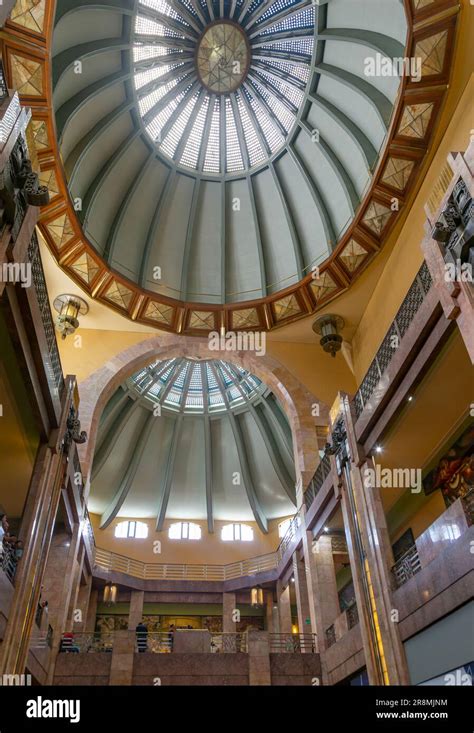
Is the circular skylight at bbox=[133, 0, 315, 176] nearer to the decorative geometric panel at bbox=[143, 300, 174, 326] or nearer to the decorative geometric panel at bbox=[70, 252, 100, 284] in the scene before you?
the decorative geometric panel at bbox=[70, 252, 100, 284]

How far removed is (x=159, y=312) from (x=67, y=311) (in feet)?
9.99

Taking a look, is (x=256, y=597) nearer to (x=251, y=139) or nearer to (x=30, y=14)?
(x=251, y=139)

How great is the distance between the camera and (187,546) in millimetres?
23203

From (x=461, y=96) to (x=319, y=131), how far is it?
5.63 metres

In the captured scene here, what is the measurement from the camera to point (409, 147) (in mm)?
13375

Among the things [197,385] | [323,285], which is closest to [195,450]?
[197,385]

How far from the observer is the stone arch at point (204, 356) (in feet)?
53.5

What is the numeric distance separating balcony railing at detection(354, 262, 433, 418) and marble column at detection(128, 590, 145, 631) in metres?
13.3

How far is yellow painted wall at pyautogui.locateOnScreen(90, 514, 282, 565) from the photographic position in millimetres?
22578

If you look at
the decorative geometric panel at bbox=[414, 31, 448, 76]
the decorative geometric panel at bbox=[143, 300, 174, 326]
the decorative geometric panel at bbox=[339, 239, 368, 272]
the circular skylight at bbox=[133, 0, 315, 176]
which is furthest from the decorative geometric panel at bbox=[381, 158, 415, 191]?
the decorative geometric panel at bbox=[143, 300, 174, 326]
